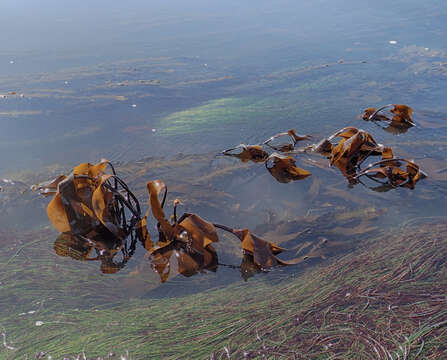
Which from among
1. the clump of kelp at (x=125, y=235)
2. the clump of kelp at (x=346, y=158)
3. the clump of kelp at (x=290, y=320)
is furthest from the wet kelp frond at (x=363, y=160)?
the clump of kelp at (x=125, y=235)

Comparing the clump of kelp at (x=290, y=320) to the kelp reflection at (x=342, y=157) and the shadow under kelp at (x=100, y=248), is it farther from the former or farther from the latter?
the kelp reflection at (x=342, y=157)

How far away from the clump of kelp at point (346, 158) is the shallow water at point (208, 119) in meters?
0.10

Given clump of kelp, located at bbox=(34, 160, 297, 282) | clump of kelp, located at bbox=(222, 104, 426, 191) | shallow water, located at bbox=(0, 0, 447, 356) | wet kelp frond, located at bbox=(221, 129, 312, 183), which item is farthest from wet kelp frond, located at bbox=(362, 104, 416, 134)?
clump of kelp, located at bbox=(34, 160, 297, 282)

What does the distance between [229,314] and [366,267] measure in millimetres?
741

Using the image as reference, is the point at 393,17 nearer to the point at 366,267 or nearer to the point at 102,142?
the point at 102,142

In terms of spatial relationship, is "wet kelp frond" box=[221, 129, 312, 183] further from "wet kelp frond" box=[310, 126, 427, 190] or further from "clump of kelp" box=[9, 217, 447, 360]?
"clump of kelp" box=[9, 217, 447, 360]

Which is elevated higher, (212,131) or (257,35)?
(257,35)

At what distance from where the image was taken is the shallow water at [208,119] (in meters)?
2.09

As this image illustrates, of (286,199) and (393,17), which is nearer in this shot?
(286,199)

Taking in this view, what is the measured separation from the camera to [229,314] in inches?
66.1

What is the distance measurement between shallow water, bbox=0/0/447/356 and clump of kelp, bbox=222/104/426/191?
97 mm

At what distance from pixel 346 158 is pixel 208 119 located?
1.64m

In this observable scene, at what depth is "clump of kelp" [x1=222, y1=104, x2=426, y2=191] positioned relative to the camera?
281 cm

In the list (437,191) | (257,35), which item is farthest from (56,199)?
(257,35)
